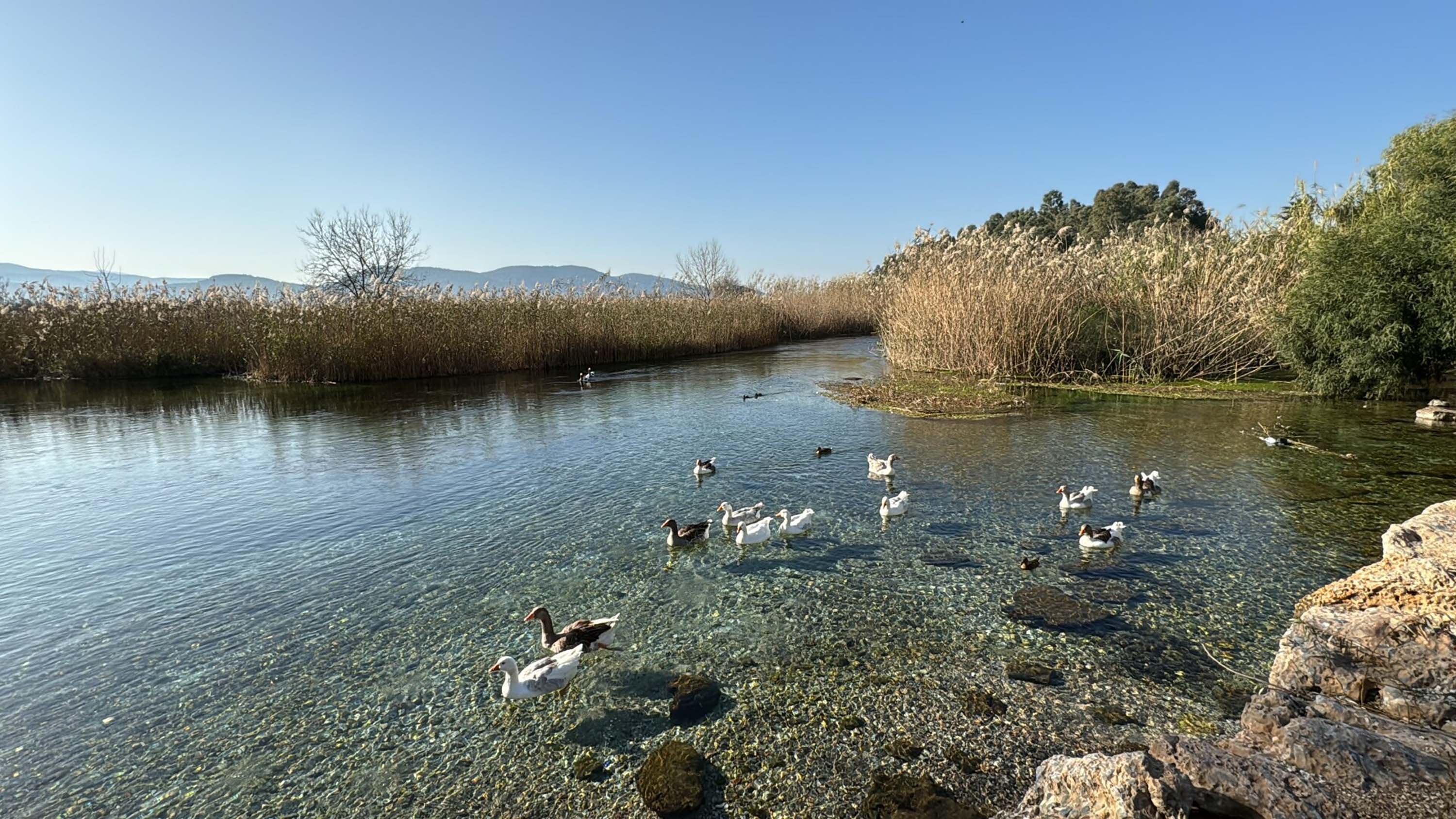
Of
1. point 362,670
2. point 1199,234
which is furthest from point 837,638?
point 1199,234

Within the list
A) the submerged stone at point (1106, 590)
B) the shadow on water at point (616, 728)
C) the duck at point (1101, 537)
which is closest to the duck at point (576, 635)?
the shadow on water at point (616, 728)

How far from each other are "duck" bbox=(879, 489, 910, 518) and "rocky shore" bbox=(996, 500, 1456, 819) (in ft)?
13.5

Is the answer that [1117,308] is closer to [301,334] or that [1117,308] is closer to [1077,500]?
[1077,500]

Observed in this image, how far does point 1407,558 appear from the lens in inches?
193

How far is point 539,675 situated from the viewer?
471cm

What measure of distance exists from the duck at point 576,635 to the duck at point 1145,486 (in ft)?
24.7

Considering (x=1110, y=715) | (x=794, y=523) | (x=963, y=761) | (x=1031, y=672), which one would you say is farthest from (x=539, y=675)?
(x=1110, y=715)

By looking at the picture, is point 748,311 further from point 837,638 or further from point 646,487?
point 837,638

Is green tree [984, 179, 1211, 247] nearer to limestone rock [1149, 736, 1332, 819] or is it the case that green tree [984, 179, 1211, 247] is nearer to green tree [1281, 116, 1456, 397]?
green tree [1281, 116, 1456, 397]

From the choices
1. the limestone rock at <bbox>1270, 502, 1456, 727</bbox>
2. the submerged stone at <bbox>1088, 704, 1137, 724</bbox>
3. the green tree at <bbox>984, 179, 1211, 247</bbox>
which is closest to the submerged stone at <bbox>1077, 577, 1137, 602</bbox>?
the limestone rock at <bbox>1270, 502, 1456, 727</bbox>

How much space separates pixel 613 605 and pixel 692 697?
174 centimetres

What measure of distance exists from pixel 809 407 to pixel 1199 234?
14.7 m

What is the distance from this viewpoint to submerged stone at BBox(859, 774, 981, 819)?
3.50m

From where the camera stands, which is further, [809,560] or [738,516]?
[738,516]
